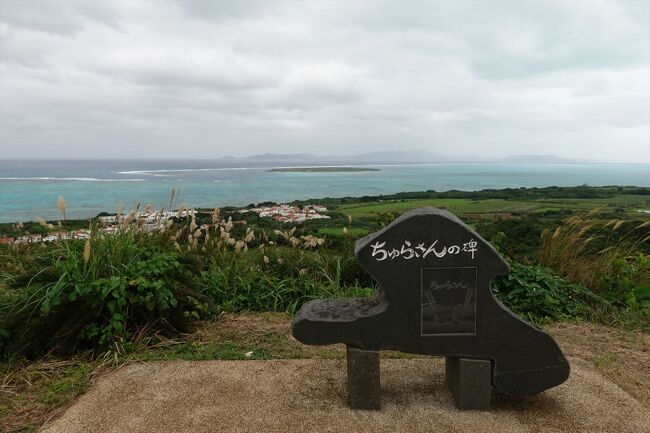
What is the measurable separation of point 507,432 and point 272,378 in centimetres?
187

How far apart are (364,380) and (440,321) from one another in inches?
28.6

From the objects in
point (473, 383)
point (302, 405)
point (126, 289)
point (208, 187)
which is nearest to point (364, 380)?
point (302, 405)

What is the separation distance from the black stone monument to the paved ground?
0.18 meters

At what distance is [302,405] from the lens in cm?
325

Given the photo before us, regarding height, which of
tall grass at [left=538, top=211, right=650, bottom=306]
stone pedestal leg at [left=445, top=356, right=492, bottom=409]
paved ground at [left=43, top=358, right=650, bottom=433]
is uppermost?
tall grass at [left=538, top=211, right=650, bottom=306]

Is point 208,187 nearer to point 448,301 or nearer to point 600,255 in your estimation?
point 600,255

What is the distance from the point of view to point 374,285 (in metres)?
6.10

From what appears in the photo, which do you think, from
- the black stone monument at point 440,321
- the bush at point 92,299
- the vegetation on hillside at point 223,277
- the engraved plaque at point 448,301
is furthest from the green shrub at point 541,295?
the bush at point 92,299

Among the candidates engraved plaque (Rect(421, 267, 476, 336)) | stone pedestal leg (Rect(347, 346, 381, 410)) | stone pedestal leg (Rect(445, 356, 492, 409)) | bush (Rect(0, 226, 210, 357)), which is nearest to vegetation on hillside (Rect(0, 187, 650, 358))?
bush (Rect(0, 226, 210, 357))

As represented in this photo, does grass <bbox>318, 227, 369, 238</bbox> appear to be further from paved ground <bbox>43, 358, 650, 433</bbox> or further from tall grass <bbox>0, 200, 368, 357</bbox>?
paved ground <bbox>43, 358, 650, 433</bbox>

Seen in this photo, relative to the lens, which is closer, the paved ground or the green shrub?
the paved ground

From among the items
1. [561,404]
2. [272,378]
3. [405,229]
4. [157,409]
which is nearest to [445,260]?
[405,229]

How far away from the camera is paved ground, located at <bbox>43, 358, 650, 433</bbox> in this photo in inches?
118

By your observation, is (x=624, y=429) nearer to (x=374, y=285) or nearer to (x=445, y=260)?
(x=445, y=260)
